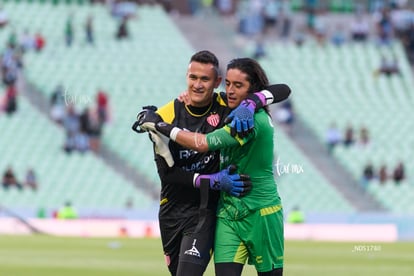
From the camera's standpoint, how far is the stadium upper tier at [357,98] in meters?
35.3

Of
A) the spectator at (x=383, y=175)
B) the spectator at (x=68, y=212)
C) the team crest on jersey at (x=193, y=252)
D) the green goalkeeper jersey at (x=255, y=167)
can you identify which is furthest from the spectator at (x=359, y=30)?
the team crest on jersey at (x=193, y=252)

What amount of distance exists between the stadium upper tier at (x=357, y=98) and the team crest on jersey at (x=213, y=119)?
971 inches

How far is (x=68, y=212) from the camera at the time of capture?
1105 inches

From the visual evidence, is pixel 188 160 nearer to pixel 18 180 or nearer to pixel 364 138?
pixel 18 180

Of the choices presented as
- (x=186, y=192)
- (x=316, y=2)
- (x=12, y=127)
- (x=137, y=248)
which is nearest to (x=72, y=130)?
(x=12, y=127)

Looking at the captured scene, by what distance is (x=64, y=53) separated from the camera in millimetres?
36531

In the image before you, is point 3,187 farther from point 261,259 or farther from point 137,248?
point 261,259

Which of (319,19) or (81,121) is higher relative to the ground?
(319,19)

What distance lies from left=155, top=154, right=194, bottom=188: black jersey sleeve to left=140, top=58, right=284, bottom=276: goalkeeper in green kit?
0.95 ft

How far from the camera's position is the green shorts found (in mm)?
8977

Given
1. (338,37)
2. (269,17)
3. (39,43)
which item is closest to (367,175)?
(338,37)

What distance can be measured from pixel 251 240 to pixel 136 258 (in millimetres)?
10869

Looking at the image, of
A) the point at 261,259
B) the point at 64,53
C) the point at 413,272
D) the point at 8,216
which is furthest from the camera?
the point at 64,53

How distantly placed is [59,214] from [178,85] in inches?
370
